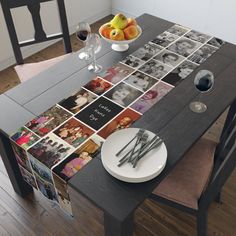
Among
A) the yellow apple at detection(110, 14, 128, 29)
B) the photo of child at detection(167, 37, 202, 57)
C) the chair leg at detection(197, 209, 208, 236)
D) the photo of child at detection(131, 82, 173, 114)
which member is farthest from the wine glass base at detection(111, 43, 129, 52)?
the chair leg at detection(197, 209, 208, 236)

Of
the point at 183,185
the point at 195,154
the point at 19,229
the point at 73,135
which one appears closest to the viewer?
the point at 73,135

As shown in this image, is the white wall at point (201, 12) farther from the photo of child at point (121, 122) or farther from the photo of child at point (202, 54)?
the photo of child at point (121, 122)

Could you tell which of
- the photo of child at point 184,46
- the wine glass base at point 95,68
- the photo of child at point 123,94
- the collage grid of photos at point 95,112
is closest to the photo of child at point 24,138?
the collage grid of photos at point 95,112

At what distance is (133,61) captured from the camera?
5.54ft

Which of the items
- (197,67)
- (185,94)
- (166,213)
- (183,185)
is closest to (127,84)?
(185,94)

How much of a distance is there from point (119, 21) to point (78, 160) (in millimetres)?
779

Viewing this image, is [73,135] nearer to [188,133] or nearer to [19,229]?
[188,133]

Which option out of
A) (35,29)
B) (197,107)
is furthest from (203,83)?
(35,29)

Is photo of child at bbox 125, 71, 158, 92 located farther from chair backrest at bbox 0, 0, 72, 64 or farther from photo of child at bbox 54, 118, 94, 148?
chair backrest at bbox 0, 0, 72, 64

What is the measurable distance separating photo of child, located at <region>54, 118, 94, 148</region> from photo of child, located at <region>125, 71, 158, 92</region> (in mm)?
353

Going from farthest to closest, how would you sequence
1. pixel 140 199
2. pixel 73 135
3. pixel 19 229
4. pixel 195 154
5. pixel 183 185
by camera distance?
pixel 19 229 < pixel 195 154 < pixel 183 185 < pixel 73 135 < pixel 140 199

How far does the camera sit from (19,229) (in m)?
1.72

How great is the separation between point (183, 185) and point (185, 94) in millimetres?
407

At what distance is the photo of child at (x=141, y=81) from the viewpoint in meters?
1.53
